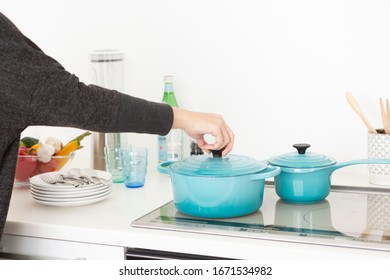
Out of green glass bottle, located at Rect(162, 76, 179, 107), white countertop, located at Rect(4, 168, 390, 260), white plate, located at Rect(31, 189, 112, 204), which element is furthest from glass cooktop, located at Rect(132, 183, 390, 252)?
green glass bottle, located at Rect(162, 76, 179, 107)

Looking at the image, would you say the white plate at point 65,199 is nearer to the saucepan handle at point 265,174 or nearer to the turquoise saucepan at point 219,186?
the turquoise saucepan at point 219,186

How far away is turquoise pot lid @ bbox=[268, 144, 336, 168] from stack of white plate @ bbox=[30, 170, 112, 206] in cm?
44

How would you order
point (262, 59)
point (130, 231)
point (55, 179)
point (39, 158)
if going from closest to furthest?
point (130, 231) → point (55, 179) → point (39, 158) → point (262, 59)

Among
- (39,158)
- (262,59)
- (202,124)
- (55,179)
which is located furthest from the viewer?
(262,59)

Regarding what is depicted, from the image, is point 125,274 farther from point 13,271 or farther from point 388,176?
point 388,176

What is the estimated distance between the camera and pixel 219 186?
1288mm

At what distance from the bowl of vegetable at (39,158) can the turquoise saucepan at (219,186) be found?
52 centimetres

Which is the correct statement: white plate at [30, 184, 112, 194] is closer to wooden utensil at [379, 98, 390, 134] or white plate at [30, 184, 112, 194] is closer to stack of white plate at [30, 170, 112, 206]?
stack of white plate at [30, 170, 112, 206]

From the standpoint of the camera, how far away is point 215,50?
1.91 m

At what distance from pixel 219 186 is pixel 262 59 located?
0.69m

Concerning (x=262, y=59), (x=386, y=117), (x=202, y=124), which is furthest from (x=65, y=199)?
(x=386, y=117)

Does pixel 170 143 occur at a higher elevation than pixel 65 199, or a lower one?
higher

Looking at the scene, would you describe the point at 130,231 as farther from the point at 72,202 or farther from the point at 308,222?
the point at 308,222

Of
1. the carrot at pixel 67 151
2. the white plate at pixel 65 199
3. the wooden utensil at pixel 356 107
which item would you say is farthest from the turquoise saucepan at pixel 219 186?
the carrot at pixel 67 151
